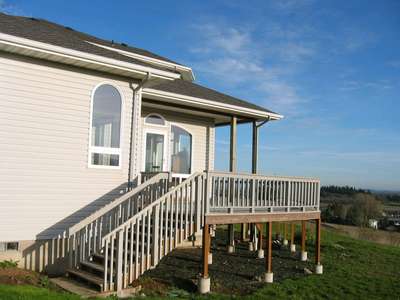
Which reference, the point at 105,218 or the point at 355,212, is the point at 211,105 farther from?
the point at 355,212

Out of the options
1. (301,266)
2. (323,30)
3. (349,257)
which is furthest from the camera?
(323,30)

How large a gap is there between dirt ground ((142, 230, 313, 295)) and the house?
0.57 metres

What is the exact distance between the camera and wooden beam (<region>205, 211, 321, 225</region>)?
941cm

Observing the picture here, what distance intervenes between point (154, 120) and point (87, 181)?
14.4ft

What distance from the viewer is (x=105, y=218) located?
380 inches

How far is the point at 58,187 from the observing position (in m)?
9.17

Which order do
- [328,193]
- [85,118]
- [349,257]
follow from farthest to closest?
[328,193] < [349,257] < [85,118]

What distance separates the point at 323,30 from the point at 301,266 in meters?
8.64

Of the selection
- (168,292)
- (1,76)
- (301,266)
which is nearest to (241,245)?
(301,266)

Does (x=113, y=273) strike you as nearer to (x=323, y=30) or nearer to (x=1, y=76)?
(x=1, y=76)

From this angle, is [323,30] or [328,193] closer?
[323,30]

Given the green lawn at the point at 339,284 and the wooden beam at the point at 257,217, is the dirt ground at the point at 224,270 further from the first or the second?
the wooden beam at the point at 257,217

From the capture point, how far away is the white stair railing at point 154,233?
7773mm

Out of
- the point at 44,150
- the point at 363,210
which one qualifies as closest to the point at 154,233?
the point at 44,150
